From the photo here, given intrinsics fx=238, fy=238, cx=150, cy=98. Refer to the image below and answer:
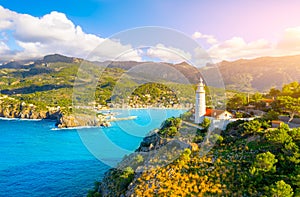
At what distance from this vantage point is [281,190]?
9.51 metres

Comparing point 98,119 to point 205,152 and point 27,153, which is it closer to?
point 27,153

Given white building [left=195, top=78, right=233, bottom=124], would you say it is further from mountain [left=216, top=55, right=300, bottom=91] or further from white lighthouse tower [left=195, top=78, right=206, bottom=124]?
mountain [left=216, top=55, right=300, bottom=91]

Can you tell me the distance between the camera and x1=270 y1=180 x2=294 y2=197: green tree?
9477 millimetres

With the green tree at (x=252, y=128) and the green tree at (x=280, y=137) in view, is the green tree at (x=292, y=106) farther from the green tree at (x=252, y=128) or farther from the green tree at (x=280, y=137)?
the green tree at (x=280, y=137)

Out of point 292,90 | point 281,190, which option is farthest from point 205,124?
point 292,90

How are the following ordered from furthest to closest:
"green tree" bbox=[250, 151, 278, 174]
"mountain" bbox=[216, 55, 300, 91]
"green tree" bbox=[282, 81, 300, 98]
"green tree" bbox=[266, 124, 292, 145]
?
"mountain" bbox=[216, 55, 300, 91], "green tree" bbox=[282, 81, 300, 98], "green tree" bbox=[266, 124, 292, 145], "green tree" bbox=[250, 151, 278, 174]

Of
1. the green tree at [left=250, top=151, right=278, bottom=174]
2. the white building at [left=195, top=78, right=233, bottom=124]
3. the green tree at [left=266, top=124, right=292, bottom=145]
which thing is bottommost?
the green tree at [left=250, top=151, right=278, bottom=174]

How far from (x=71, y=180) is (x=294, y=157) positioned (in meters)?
17.8

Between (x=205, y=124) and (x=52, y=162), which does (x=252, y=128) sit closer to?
(x=205, y=124)

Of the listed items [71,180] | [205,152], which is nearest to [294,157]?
[205,152]

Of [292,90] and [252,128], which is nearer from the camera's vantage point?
[252,128]

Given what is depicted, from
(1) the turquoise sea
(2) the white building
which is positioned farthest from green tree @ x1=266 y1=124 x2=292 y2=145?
(1) the turquoise sea

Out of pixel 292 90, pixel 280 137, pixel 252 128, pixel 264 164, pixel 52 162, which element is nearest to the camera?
pixel 264 164

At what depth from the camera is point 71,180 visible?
21.4 meters
